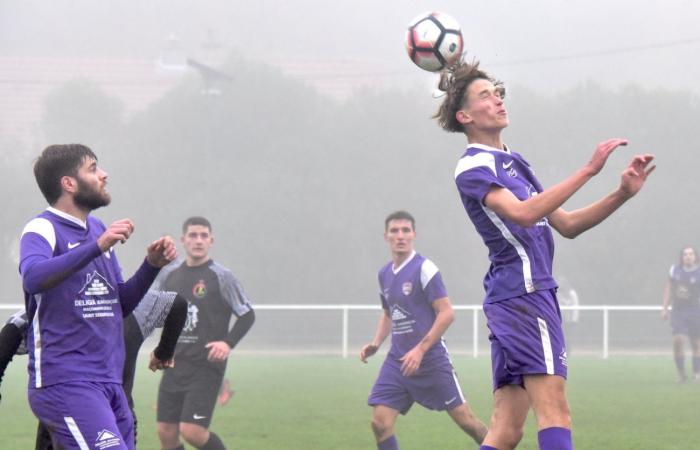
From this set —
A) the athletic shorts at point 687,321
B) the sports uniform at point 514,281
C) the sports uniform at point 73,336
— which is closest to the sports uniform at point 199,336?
the sports uniform at point 73,336

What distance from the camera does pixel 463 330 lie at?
79.5 feet

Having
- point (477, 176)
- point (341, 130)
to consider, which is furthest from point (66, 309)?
point (341, 130)

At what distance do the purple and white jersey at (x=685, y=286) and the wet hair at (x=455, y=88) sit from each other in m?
10.9

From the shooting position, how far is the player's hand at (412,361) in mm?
7301

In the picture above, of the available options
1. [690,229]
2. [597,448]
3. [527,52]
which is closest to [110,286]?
[597,448]

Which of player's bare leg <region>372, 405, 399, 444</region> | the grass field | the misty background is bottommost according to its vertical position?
the grass field

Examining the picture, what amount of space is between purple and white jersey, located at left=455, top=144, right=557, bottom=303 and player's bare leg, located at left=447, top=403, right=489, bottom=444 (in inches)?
114

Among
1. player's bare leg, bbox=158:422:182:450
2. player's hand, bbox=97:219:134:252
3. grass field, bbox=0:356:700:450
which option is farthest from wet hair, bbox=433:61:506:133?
grass field, bbox=0:356:700:450

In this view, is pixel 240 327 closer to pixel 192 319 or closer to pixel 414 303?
pixel 192 319

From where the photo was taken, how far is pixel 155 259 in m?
4.57

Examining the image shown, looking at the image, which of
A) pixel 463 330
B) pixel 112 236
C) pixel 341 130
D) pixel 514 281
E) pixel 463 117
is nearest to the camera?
pixel 112 236

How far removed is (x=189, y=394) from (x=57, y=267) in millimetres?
3460

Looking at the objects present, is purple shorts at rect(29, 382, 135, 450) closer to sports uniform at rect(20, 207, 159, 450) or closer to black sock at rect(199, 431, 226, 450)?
sports uniform at rect(20, 207, 159, 450)

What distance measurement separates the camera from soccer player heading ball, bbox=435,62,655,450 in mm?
4496
